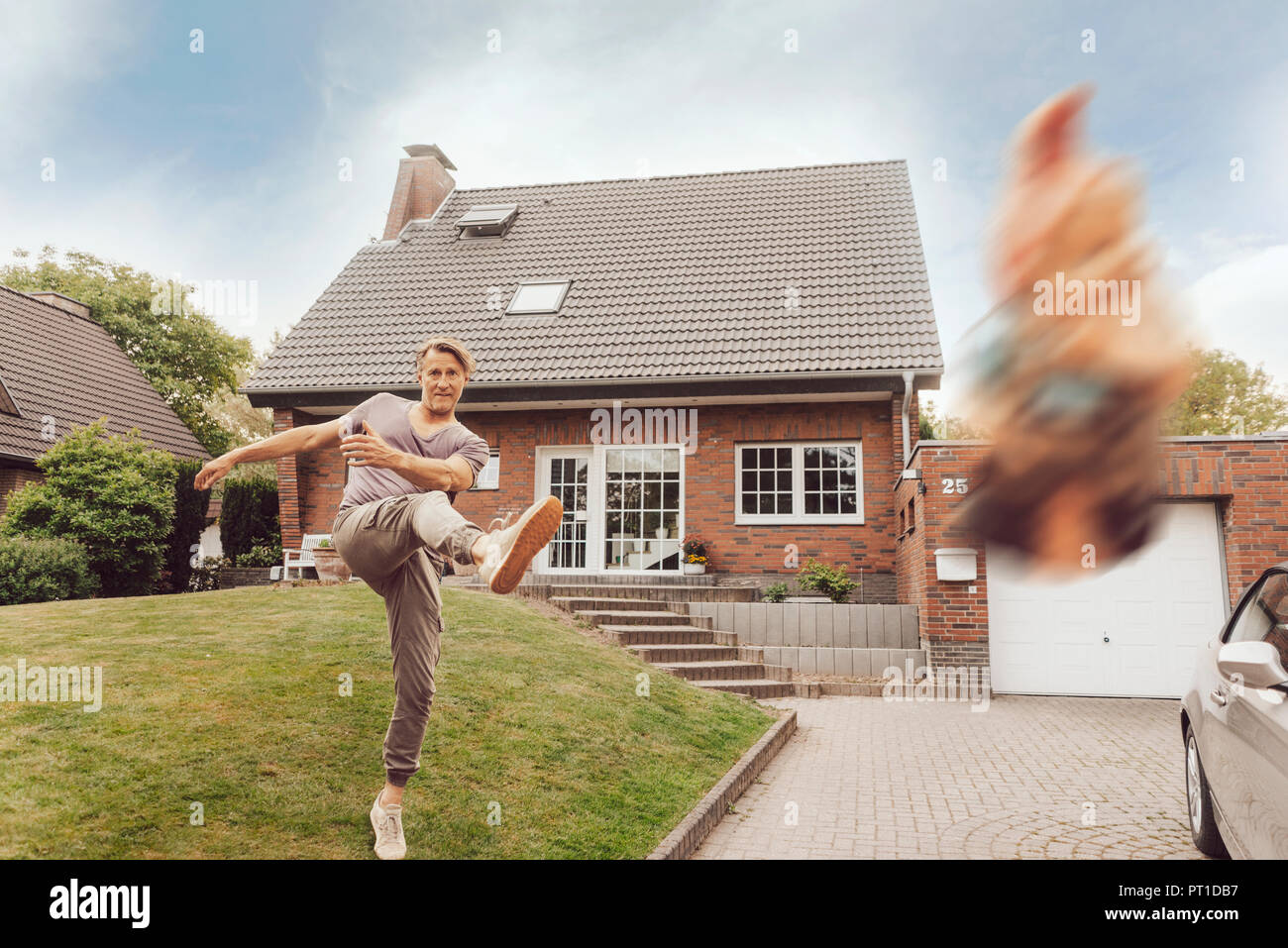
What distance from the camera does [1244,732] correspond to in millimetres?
3635

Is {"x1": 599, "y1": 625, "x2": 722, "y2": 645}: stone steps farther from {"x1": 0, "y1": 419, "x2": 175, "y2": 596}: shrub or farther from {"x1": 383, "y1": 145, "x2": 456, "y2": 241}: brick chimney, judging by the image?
{"x1": 383, "y1": 145, "x2": 456, "y2": 241}: brick chimney

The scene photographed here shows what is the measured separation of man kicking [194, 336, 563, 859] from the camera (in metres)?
3.72

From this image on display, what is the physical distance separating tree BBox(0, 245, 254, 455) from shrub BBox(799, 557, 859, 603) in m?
26.1

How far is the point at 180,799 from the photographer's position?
4.07 m

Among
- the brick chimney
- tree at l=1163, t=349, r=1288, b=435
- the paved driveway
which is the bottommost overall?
the paved driveway

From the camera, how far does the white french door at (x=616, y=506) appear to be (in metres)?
14.4

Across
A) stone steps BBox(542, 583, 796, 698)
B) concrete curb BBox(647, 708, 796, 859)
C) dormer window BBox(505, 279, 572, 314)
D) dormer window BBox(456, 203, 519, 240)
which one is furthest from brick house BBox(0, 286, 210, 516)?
concrete curb BBox(647, 708, 796, 859)

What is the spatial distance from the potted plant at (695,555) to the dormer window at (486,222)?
890cm

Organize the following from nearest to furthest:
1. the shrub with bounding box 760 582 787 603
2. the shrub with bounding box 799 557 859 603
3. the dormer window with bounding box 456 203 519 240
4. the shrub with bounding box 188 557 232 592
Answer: the shrub with bounding box 799 557 859 603 < the shrub with bounding box 760 582 787 603 < the shrub with bounding box 188 557 232 592 < the dormer window with bounding box 456 203 519 240

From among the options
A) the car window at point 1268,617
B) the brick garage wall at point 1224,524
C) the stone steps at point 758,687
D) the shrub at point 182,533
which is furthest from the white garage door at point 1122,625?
the shrub at point 182,533

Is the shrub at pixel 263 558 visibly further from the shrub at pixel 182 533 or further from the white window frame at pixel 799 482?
the white window frame at pixel 799 482

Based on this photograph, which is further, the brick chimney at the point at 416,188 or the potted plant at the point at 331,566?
the brick chimney at the point at 416,188
